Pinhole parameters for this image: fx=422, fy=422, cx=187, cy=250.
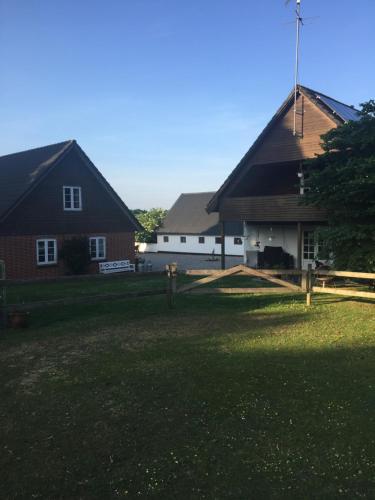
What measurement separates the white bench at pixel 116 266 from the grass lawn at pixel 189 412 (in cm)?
1564

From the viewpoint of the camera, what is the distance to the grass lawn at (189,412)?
403cm

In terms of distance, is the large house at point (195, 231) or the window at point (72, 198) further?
the large house at point (195, 231)

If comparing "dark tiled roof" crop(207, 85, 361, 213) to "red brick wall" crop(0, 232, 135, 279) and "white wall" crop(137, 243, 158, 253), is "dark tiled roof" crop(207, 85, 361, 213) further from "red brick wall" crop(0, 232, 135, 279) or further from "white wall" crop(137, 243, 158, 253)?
"white wall" crop(137, 243, 158, 253)

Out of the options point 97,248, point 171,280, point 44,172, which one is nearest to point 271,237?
point 97,248

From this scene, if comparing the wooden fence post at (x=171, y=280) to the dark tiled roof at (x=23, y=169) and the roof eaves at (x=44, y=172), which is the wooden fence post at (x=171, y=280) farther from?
the dark tiled roof at (x=23, y=169)

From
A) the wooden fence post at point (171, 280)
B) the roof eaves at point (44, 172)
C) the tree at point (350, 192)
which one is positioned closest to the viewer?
the wooden fence post at point (171, 280)

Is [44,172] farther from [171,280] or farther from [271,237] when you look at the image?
[171,280]

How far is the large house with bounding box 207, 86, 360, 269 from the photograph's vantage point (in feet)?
62.8

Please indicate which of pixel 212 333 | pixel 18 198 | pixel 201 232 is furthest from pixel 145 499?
pixel 201 232

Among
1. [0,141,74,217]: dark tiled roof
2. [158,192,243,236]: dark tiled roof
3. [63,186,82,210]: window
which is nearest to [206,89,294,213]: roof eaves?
[63,186,82,210]: window

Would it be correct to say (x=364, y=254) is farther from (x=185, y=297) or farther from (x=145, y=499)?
(x=145, y=499)

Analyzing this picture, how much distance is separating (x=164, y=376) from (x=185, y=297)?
8126 mm

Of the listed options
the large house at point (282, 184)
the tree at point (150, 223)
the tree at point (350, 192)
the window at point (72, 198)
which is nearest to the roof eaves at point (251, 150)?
the large house at point (282, 184)

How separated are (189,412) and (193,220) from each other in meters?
43.6
